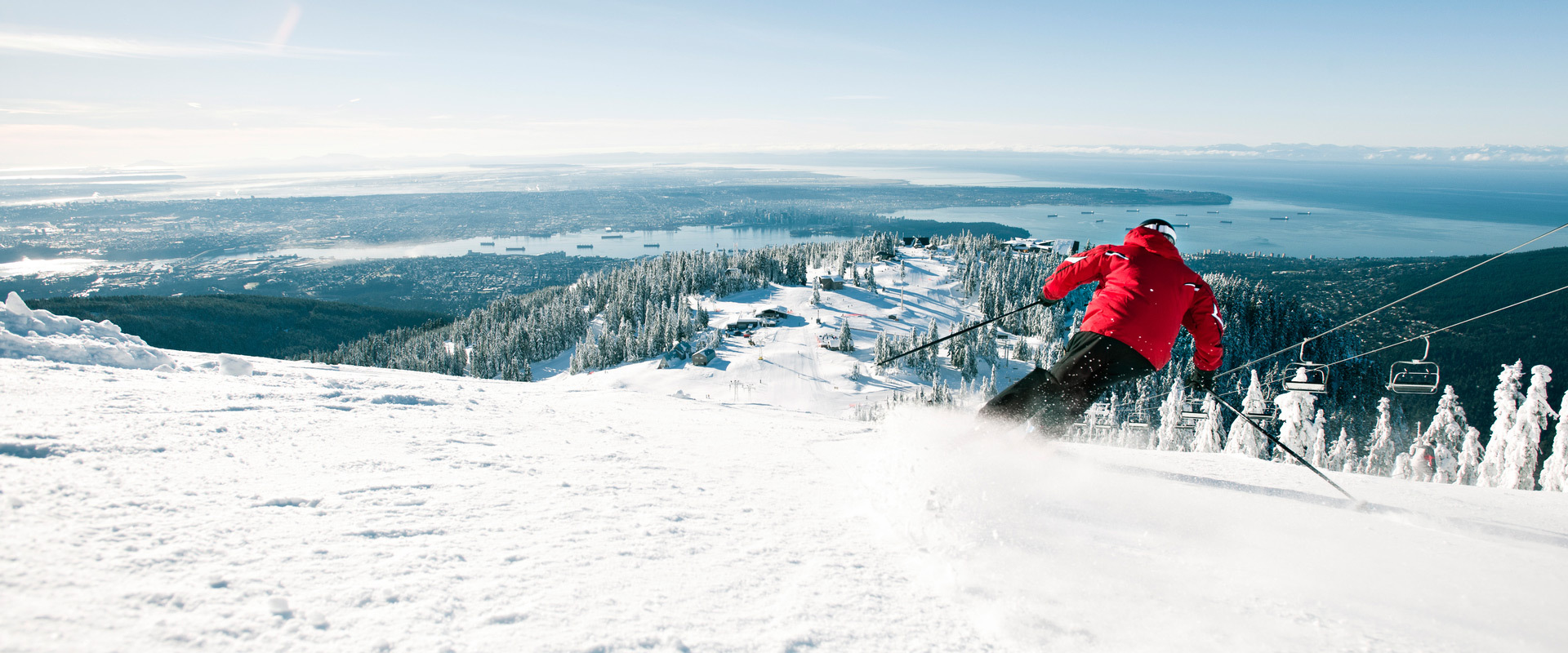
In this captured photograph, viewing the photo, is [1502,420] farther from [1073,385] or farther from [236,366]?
[236,366]

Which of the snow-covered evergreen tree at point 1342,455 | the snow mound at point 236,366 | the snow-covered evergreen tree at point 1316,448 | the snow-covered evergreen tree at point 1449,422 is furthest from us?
the snow-covered evergreen tree at point 1342,455

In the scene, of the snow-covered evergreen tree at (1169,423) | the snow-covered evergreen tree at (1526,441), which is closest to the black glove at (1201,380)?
the snow-covered evergreen tree at (1526,441)

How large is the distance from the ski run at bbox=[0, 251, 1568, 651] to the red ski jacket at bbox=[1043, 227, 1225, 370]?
1246mm

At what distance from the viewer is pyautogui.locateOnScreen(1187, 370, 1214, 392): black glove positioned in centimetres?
633

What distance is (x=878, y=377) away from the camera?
71.1m

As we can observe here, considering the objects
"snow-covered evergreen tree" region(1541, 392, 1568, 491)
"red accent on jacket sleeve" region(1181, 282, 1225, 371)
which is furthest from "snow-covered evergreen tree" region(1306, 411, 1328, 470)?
"red accent on jacket sleeve" region(1181, 282, 1225, 371)

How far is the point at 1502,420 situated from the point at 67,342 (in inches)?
1328

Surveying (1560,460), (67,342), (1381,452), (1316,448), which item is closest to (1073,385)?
(67,342)

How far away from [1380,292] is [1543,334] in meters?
23.4

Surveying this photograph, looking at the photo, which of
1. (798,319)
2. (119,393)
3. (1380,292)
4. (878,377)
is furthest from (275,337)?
(1380,292)

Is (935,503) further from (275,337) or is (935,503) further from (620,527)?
(275,337)

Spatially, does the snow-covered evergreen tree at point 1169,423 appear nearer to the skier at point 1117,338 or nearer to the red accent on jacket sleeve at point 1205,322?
the red accent on jacket sleeve at point 1205,322

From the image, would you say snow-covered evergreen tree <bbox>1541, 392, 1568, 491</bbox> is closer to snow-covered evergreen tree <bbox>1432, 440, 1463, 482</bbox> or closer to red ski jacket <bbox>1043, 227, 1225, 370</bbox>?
snow-covered evergreen tree <bbox>1432, 440, 1463, 482</bbox>

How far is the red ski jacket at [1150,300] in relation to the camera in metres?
5.38
